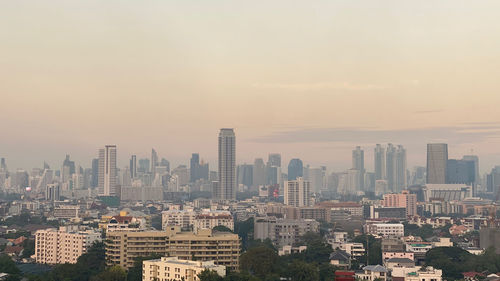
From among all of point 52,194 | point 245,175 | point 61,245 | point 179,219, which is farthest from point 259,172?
point 61,245

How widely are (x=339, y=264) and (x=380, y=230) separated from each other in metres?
27.1

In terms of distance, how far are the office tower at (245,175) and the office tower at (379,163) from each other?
1197 inches

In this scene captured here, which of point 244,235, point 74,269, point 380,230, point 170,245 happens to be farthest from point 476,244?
point 74,269

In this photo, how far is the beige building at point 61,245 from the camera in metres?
49.8

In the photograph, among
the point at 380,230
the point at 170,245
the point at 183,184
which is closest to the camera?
the point at 170,245

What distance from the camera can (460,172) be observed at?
162 metres

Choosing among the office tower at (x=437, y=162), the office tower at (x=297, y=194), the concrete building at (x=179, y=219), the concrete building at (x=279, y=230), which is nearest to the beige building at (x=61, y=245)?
the concrete building at (x=279, y=230)

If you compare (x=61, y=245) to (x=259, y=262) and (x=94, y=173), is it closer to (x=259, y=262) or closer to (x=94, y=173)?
(x=259, y=262)

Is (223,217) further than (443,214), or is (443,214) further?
(443,214)

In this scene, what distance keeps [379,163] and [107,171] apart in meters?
70.7

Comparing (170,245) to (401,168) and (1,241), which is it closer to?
(1,241)

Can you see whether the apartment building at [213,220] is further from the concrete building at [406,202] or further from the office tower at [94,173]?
the office tower at [94,173]

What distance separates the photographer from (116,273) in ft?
114

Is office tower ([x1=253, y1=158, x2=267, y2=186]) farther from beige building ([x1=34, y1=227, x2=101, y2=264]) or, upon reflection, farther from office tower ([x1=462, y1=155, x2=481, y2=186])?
beige building ([x1=34, y1=227, x2=101, y2=264])
